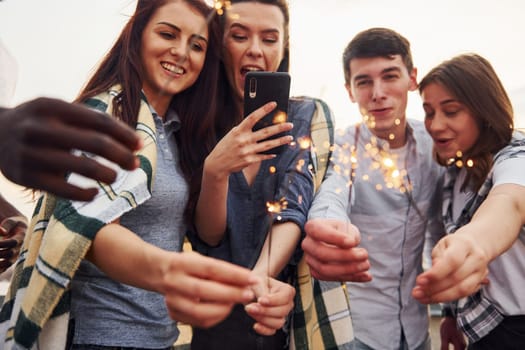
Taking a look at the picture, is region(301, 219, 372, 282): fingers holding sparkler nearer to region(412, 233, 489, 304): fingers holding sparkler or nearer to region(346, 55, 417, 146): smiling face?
region(412, 233, 489, 304): fingers holding sparkler

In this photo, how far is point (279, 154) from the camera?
4.00 feet

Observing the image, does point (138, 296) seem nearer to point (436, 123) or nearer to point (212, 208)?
point (212, 208)

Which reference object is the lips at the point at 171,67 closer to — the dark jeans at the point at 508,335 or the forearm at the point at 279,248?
the forearm at the point at 279,248

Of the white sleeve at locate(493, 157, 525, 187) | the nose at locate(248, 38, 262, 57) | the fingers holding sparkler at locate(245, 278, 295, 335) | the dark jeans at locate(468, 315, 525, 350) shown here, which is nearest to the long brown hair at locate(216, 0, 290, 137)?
the nose at locate(248, 38, 262, 57)

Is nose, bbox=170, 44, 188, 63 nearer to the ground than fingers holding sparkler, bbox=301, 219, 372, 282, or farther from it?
farther from it

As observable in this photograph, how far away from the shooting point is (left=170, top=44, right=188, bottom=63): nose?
1247 mm

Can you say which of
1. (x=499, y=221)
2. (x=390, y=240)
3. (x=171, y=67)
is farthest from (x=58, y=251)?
(x=390, y=240)

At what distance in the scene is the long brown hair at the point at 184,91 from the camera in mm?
1170

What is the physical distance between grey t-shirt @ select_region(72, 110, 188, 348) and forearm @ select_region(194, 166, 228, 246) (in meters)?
0.06

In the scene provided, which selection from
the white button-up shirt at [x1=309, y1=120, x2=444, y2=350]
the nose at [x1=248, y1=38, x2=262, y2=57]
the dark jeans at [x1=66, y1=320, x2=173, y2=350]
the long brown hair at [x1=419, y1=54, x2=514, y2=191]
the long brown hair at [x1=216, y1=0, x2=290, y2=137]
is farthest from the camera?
the white button-up shirt at [x1=309, y1=120, x2=444, y2=350]

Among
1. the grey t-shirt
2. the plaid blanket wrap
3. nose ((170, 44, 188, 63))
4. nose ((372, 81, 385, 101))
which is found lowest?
the plaid blanket wrap

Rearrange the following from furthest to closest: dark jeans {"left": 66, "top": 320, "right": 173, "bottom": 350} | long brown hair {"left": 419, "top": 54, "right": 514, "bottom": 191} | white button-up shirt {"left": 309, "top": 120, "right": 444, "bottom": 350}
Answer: white button-up shirt {"left": 309, "top": 120, "right": 444, "bottom": 350} → long brown hair {"left": 419, "top": 54, "right": 514, "bottom": 191} → dark jeans {"left": 66, "top": 320, "right": 173, "bottom": 350}

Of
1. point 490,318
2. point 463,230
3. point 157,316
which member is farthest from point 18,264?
point 490,318

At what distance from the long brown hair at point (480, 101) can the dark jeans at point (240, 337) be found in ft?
→ 3.25
